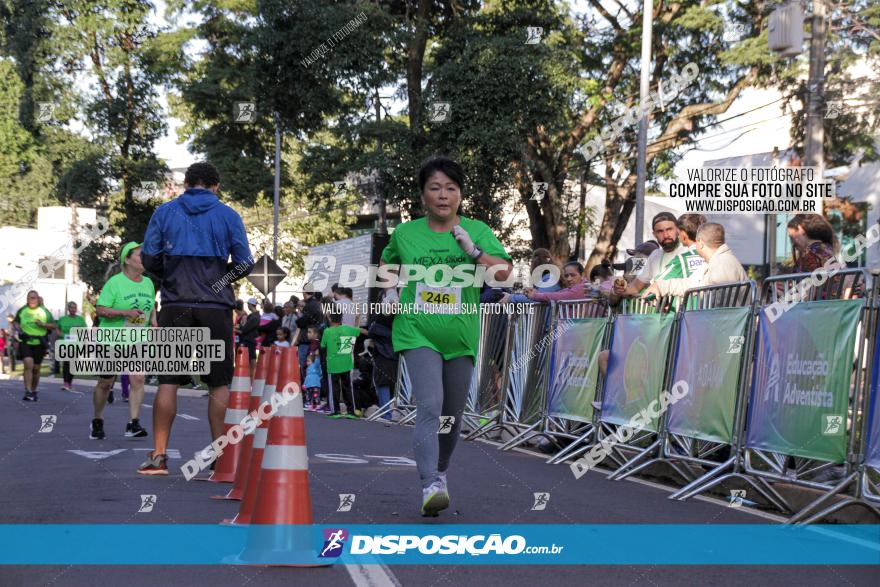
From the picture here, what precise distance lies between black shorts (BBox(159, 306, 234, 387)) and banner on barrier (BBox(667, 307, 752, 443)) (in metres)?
3.35

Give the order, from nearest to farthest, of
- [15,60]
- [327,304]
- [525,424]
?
[525,424]
[327,304]
[15,60]

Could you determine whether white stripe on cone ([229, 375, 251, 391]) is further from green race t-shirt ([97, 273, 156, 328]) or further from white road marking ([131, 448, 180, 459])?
green race t-shirt ([97, 273, 156, 328])

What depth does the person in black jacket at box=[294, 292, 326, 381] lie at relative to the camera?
70.7ft

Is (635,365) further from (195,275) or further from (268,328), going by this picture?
(268,328)

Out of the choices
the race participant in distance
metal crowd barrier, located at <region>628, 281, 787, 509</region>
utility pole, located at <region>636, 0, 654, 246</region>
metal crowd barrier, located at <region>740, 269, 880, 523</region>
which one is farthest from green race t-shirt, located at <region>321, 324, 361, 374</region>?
metal crowd barrier, located at <region>740, 269, 880, 523</region>

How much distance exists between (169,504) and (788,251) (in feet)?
109

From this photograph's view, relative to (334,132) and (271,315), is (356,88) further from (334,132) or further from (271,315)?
(271,315)

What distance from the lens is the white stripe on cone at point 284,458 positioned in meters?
5.50

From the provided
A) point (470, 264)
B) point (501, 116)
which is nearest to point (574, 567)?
point (470, 264)

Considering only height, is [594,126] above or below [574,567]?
above

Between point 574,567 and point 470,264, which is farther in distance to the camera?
point 470,264

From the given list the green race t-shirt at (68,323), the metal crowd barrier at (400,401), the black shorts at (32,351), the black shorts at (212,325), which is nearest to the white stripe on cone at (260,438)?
the black shorts at (212,325)

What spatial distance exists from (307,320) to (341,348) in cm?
266

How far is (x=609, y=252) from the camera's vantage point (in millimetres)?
29875
